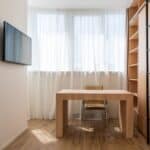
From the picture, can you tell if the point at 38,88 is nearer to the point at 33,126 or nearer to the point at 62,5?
the point at 33,126

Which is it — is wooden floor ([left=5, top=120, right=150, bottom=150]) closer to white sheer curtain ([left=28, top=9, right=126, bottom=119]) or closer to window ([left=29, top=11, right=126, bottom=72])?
white sheer curtain ([left=28, top=9, right=126, bottom=119])

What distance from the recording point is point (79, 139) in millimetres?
3893

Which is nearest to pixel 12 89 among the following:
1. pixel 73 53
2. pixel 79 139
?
pixel 79 139

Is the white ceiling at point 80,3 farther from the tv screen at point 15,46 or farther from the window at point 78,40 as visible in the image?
the tv screen at point 15,46

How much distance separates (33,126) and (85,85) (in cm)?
156

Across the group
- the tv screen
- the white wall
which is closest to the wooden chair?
the white wall

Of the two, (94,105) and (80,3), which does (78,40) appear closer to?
(80,3)

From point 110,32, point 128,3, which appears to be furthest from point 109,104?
point 128,3

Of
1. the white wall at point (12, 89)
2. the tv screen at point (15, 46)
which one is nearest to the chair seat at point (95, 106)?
the white wall at point (12, 89)

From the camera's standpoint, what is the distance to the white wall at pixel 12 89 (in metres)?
3.33

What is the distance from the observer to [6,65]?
3441mm

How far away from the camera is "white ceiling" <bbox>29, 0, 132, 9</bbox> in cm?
513

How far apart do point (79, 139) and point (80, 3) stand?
294cm

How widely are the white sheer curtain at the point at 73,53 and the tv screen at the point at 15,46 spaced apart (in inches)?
47.7
